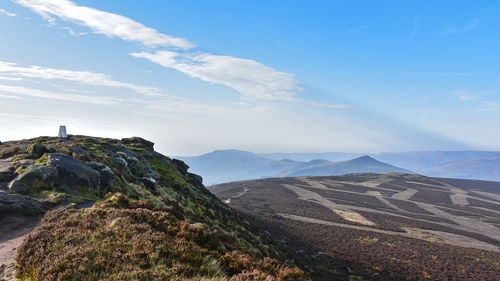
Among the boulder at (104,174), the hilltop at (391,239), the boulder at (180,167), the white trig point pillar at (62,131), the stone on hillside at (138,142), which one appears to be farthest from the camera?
the stone on hillside at (138,142)

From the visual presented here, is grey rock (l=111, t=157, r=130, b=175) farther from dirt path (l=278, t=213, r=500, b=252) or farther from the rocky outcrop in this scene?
dirt path (l=278, t=213, r=500, b=252)

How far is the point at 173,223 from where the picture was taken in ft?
32.5

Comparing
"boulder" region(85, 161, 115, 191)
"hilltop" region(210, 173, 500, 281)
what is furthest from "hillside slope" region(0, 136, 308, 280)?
"hilltop" region(210, 173, 500, 281)

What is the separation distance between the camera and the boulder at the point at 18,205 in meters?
11.4

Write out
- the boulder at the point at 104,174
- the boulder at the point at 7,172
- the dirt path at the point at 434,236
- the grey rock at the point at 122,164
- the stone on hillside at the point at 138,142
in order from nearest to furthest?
the boulder at the point at 7,172, the boulder at the point at 104,174, the grey rock at the point at 122,164, the stone on hillside at the point at 138,142, the dirt path at the point at 434,236

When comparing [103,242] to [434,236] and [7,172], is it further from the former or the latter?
[434,236]

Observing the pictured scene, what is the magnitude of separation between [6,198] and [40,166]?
3.11 metres

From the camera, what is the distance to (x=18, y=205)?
11.6 m

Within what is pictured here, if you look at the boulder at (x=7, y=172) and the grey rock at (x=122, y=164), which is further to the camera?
the grey rock at (x=122, y=164)

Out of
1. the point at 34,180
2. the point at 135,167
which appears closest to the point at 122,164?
the point at 135,167

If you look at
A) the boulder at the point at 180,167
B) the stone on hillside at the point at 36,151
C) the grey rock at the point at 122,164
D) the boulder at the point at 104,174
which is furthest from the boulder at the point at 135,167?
the boulder at the point at 180,167

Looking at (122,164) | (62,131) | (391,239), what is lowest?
(391,239)

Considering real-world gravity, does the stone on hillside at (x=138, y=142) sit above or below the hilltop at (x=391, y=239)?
above

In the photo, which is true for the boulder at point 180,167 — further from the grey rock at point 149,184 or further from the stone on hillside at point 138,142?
the grey rock at point 149,184
